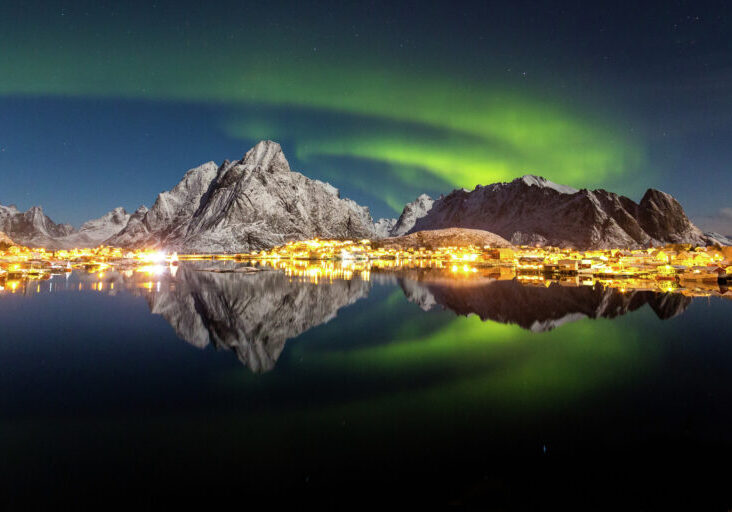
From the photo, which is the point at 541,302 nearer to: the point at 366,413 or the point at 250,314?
the point at 250,314

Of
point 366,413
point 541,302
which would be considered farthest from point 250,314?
point 541,302

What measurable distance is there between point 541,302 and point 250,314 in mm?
34868

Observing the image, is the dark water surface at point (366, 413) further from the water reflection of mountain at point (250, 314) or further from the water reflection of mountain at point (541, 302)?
the water reflection of mountain at point (541, 302)

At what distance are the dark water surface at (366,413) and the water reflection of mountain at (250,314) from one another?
0.39 m

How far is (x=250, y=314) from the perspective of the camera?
4194 cm

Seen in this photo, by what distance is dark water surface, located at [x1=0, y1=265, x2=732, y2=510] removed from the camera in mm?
11258

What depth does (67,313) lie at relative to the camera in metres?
42.5

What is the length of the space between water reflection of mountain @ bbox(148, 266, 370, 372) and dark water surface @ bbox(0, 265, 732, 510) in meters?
0.39

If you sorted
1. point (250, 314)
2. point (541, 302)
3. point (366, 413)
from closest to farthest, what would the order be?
point (366, 413), point (250, 314), point (541, 302)

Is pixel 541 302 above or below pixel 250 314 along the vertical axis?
above

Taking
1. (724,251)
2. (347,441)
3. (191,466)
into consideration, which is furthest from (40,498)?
(724,251)

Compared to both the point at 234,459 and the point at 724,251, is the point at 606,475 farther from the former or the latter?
the point at 724,251

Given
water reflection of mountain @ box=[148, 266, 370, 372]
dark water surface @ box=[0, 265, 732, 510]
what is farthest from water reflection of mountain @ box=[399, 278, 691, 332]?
water reflection of mountain @ box=[148, 266, 370, 372]

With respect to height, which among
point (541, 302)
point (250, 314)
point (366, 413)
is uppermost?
point (541, 302)
